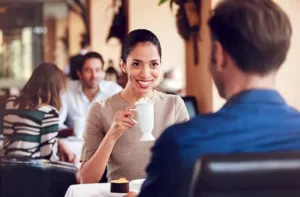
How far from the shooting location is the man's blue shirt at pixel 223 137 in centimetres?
143

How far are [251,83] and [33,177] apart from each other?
152cm

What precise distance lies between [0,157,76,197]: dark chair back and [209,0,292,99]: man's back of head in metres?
1.43

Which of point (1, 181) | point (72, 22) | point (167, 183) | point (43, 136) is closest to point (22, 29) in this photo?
point (72, 22)

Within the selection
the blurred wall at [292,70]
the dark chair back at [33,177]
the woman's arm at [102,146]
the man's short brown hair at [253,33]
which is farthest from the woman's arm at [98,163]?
the blurred wall at [292,70]

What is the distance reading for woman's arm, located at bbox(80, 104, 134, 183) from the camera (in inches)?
90.0

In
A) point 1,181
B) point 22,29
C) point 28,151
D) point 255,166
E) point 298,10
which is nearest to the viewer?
point 255,166

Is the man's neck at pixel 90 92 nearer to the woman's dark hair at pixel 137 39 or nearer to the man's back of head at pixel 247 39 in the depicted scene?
the woman's dark hair at pixel 137 39

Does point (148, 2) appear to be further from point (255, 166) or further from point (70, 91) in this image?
point (255, 166)

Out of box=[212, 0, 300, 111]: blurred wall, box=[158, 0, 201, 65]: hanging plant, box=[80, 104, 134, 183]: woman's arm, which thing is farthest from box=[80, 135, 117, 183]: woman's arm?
box=[158, 0, 201, 65]: hanging plant

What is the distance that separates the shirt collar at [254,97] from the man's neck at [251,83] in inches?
0.5

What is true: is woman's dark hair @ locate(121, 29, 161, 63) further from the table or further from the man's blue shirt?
the man's blue shirt

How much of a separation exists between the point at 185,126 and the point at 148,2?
18.8 ft

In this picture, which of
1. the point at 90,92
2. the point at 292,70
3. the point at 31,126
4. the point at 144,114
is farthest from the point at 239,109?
the point at 90,92

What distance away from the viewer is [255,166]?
52.5 inches
